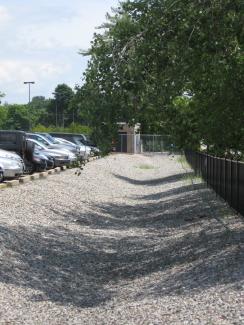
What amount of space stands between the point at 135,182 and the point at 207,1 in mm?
24758

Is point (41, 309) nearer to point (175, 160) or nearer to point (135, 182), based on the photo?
point (135, 182)

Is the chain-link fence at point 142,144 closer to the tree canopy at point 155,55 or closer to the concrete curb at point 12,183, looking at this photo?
the concrete curb at point 12,183

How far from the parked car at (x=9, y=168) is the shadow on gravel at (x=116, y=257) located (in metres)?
3.48

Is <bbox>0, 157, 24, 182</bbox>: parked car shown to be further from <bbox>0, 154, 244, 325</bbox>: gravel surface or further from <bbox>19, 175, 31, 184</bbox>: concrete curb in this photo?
<bbox>0, 154, 244, 325</bbox>: gravel surface

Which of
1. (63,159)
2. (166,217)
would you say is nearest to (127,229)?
(166,217)

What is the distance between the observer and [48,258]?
13320 millimetres

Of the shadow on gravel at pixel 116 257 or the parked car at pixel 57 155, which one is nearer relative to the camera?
the shadow on gravel at pixel 116 257

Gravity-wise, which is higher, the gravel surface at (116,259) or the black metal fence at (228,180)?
the black metal fence at (228,180)

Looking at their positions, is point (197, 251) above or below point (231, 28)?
below

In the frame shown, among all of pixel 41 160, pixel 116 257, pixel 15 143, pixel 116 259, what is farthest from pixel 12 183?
pixel 116 259

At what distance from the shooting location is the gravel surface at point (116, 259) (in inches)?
346

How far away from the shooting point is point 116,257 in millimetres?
14281

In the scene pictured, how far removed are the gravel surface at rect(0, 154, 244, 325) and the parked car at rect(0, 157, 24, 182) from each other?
605 mm

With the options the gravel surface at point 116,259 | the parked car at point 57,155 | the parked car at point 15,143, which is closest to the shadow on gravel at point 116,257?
the gravel surface at point 116,259
